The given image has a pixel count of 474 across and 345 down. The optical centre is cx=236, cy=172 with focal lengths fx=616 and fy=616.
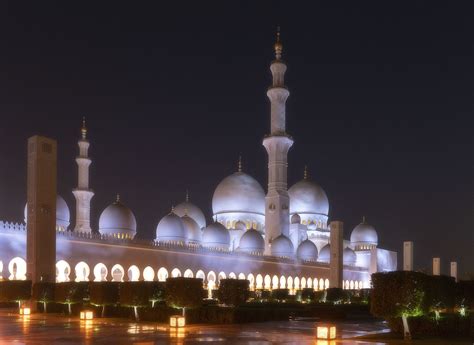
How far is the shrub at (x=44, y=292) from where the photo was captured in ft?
76.3

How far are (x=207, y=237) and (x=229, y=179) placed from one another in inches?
389

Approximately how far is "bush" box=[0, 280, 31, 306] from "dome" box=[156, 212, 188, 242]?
2081 cm

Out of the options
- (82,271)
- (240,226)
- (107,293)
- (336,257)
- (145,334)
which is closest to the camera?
(145,334)

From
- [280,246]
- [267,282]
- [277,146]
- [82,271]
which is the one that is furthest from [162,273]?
[277,146]

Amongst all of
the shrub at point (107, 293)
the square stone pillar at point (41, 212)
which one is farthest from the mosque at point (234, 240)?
the shrub at point (107, 293)

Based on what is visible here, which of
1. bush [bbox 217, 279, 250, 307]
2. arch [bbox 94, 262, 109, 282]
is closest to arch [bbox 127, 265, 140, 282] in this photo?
arch [bbox 94, 262, 109, 282]

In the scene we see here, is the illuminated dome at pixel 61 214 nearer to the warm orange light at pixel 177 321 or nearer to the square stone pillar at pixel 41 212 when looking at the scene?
the square stone pillar at pixel 41 212

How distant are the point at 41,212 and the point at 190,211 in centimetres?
2865

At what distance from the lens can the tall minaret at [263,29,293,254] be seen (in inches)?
1813

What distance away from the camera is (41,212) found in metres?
27.1

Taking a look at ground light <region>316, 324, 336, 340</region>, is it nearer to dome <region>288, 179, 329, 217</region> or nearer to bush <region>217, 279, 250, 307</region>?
bush <region>217, 279, 250, 307</region>

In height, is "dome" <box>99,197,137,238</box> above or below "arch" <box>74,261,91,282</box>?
above

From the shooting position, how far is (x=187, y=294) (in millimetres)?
18047

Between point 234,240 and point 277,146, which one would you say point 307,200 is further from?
point 277,146
